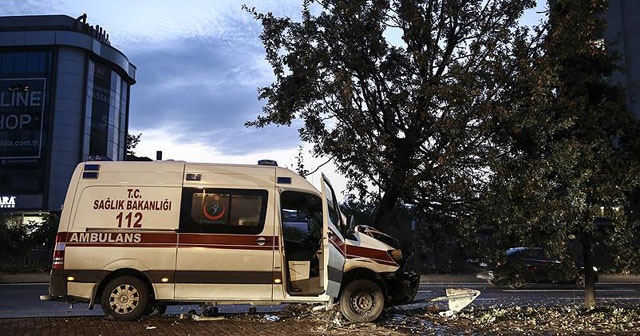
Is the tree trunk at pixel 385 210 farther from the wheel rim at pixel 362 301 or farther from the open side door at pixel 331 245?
the wheel rim at pixel 362 301

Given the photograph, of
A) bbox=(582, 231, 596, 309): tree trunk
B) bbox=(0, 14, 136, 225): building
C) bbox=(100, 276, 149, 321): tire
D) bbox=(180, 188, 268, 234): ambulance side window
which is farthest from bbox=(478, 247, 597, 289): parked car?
bbox=(0, 14, 136, 225): building

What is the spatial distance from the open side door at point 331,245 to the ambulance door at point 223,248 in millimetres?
1069

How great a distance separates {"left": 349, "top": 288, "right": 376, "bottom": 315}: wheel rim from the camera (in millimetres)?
8641

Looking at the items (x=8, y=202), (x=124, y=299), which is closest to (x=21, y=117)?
(x=8, y=202)

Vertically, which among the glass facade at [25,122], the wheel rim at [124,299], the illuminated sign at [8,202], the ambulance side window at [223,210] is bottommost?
the wheel rim at [124,299]

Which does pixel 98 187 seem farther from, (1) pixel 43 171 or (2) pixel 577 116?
(1) pixel 43 171

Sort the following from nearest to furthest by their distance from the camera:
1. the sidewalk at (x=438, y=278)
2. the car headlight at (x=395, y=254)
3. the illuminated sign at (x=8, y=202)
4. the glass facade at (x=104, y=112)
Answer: the car headlight at (x=395, y=254)
the sidewalk at (x=438, y=278)
the illuminated sign at (x=8, y=202)
the glass facade at (x=104, y=112)

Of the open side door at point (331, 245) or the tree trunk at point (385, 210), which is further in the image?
the tree trunk at point (385, 210)

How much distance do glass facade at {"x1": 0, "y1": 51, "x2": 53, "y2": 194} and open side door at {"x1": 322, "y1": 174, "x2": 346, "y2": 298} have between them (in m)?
44.7

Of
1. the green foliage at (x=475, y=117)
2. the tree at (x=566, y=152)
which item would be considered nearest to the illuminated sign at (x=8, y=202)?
the green foliage at (x=475, y=117)

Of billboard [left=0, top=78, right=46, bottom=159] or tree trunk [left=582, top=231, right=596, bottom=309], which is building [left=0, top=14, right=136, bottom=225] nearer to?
billboard [left=0, top=78, right=46, bottom=159]

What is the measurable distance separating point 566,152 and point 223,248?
577 cm

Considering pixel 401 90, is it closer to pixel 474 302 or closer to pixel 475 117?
pixel 475 117

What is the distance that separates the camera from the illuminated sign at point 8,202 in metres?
45.7
